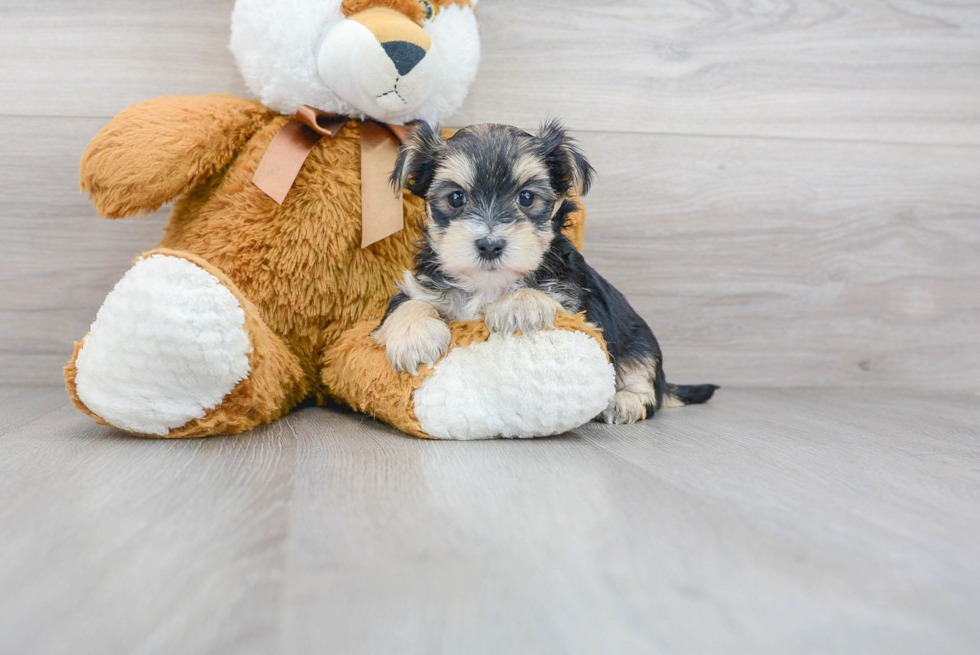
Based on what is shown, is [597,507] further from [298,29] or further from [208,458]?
[298,29]

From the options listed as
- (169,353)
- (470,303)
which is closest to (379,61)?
(470,303)

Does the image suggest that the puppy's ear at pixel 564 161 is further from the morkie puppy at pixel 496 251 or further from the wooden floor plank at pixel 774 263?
the wooden floor plank at pixel 774 263

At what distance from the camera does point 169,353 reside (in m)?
1.46

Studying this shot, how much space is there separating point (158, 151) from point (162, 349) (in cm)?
63

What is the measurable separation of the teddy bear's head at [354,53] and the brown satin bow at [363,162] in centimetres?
4

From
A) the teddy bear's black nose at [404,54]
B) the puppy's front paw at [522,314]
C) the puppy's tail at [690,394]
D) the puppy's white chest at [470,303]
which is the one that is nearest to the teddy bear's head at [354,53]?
the teddy bear's black nose at [404,54]

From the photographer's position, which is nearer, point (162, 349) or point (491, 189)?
point (162, 349)

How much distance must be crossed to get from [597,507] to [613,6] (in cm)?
193

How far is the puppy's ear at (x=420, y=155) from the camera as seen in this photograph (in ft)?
5.77

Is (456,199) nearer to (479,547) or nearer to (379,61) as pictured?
(379,61)

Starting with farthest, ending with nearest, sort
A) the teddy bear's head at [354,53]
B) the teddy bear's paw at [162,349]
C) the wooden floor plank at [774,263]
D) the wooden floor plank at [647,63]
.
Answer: the wooden floor plank at [774,263]
the wooden floor plank at [647,63]
the teddy bear's head at [354,53]
the teddy bear's paw at [162,349]

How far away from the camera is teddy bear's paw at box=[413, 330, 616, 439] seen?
1559mm

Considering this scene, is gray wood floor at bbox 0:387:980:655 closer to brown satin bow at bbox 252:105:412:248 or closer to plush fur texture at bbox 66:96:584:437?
plush fur texture at bbox 66:96:584:437

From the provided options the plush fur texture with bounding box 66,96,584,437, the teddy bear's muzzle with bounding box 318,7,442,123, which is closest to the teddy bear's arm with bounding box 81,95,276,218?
the plush fur texture with bounding box 66,96,584,437
